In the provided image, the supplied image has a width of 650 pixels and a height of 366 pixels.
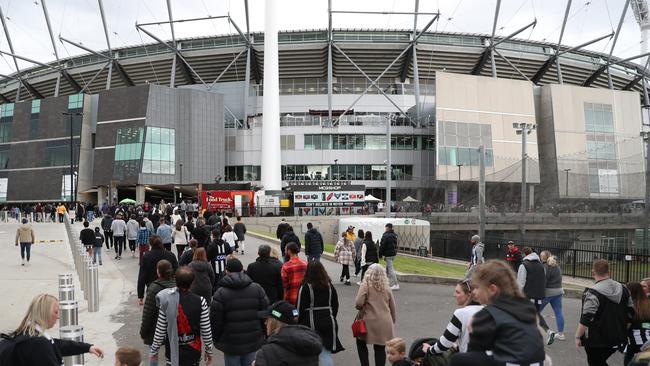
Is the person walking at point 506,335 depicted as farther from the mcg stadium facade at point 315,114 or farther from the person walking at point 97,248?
the mcg stadium facade at point 315,114

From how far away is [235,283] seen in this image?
5.42m

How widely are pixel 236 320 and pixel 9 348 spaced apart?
2167 mm

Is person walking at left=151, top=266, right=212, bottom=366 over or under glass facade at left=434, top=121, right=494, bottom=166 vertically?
under

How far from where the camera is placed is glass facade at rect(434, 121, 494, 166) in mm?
55281

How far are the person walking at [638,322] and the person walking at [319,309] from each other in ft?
10.2

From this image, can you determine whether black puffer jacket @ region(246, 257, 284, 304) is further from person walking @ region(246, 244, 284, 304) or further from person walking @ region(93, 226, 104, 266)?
person walking @ region(93, 226, 104, 266)

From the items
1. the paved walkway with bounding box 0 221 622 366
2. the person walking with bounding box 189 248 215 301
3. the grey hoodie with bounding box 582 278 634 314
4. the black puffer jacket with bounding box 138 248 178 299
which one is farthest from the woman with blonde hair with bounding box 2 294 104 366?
the grey hoodie with bounding box 582 278 634 314

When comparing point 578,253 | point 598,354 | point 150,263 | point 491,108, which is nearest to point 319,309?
point 598,354

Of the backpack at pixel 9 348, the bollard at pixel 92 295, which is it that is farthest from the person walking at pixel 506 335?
the bollard at pixel 92 295

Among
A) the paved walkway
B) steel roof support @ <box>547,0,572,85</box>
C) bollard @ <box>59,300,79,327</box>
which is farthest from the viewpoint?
steel roof support @ <box>547,0,572,85</box>

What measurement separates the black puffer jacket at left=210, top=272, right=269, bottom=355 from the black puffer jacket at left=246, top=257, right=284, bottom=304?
5.52ft

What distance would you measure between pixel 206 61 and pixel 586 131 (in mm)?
45504

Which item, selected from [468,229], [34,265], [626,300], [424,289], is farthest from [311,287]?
[468,229]

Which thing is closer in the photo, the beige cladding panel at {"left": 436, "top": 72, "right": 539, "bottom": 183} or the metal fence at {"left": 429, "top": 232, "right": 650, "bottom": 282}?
the metal fence at {"left": 429, "top": 232, "right": 650, "bottom": 282}
